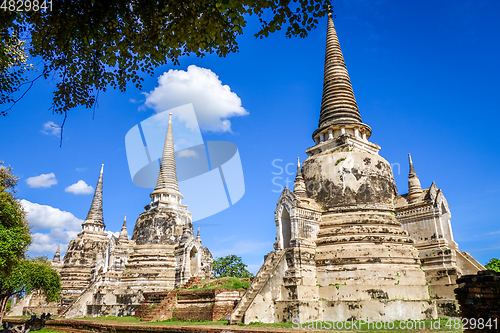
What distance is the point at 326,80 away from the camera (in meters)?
24.8

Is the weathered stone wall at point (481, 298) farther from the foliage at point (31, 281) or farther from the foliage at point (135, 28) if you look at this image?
the foliage at point (31, 281)

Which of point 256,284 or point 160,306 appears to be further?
point 160,306

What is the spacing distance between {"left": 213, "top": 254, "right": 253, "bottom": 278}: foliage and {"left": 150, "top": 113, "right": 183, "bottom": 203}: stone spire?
18.2 meters

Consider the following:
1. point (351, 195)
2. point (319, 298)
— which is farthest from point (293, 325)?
point (351, 195)

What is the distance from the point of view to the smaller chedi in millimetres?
25375

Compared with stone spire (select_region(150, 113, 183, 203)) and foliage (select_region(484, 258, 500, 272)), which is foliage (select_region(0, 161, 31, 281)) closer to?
stone spire (select_region(150, 113, 183, 203))

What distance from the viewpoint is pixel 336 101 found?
2331 cm

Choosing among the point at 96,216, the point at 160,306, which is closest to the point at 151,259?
the point at 160,306

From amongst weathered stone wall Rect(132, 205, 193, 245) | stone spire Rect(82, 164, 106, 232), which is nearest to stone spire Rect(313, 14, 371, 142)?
weathered stone wall Rect(132, 205, 193, 245)

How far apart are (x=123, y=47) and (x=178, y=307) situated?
56.3 ft

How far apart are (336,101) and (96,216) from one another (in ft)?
105

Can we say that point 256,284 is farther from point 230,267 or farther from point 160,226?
point 230,267

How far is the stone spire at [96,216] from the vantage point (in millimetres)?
41344

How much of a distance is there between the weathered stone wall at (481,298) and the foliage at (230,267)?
40887mm
